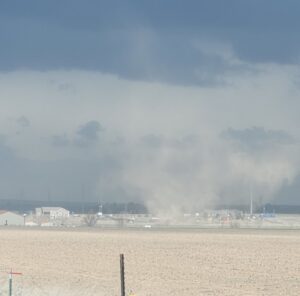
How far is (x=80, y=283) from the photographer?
122 ft

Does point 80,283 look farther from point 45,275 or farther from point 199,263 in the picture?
point 199,263

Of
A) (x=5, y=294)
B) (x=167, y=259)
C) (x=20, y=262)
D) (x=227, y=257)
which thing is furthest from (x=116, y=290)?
(x=227, y=257)

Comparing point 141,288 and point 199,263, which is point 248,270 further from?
point 141,288

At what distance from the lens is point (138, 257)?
2339 inches

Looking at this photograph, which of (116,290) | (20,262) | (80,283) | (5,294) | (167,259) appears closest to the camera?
(5,294)

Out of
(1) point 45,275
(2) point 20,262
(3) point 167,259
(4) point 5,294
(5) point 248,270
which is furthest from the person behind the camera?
(3) point 167,259

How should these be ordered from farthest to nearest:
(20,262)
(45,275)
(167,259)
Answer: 1. (167,259)
2. (20,262)
3. (45,275)

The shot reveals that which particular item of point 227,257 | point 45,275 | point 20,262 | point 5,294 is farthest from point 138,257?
point 5,294

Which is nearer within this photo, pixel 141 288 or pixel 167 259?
pixel 141 288

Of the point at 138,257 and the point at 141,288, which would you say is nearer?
the point at 141,288

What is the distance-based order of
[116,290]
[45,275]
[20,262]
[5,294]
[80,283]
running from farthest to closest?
1. [20,262]
2. [45,275]
3. [80,283]
4. [116,290]
5. [5,294]

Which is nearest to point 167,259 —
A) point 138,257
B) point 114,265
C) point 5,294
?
point 138,257

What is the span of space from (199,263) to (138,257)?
7.25 meters

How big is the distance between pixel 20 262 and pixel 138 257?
432 inches
